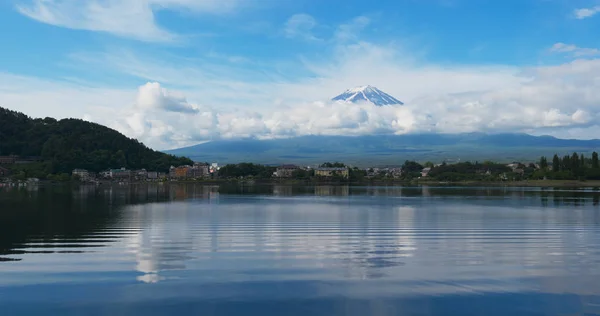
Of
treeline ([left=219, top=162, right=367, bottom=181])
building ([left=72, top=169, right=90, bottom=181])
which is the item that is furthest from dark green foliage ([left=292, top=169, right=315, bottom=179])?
building ([left=72, top=169, right=90, bottom=181])

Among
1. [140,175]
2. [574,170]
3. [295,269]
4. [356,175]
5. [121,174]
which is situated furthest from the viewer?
→ [140,175]

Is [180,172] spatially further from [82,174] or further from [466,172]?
[466,172]

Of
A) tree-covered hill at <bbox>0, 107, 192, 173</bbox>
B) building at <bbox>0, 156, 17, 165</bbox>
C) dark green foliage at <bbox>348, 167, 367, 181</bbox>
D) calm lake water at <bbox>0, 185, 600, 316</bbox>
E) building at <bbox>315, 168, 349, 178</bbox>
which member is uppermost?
tree-covered hill at <bbox>0, 107, 192, 173</bbox>

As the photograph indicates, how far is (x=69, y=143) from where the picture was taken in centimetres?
12088

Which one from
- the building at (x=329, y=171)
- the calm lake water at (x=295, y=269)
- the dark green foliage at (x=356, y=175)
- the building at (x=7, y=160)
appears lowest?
the calm lake water at (x=295, y=269)

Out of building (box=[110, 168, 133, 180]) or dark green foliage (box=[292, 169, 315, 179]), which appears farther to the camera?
building (box=[110, 168, 133, 180])

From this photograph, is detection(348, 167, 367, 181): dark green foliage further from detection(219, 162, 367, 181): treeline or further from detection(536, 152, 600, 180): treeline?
detection(536, 152, 600, 180): treeline

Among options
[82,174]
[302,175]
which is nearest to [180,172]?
[82,174]

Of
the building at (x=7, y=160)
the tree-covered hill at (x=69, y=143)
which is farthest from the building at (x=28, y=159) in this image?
the tree-covered hill at (x=69, y=143)

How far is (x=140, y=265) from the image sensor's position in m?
10.9

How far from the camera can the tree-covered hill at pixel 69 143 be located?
387 ft

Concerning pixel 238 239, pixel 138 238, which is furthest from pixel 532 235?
pixel 138 238

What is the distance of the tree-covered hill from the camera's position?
117812 mm

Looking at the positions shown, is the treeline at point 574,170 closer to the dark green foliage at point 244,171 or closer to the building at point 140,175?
the dark green foliage at point 244,171
